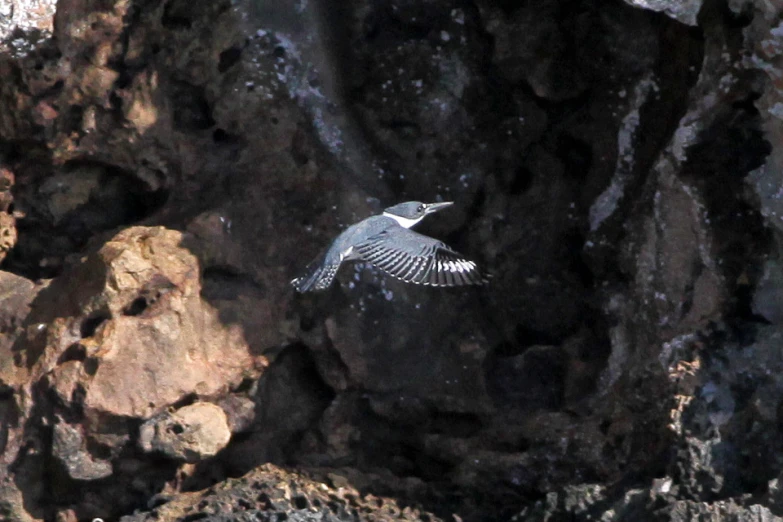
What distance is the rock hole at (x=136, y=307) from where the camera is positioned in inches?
185

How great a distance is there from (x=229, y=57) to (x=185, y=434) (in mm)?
1481

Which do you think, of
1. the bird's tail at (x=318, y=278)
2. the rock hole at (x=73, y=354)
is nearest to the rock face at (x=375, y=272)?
the rock hole at (x=73, y=354)

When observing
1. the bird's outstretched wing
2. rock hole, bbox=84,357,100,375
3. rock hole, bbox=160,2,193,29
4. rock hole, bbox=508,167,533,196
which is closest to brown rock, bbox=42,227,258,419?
rock hole, bbox=84,357,100,375

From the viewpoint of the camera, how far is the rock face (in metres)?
4.42

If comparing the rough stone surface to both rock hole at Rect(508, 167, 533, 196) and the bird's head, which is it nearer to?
the bird's head

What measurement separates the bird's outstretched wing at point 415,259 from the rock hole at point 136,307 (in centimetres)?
80

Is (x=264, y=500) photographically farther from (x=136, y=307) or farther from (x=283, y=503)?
(x=136, y=307)

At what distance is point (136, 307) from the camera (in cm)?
474

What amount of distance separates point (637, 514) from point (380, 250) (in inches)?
49.5

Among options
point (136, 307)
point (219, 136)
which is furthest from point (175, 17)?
point (136, 307)

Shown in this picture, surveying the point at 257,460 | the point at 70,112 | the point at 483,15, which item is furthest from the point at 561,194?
the point at 70,112

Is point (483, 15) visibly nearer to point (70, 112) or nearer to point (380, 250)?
point (380, 250)

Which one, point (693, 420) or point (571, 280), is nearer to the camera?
point (693, 420)

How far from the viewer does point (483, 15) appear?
515cm
